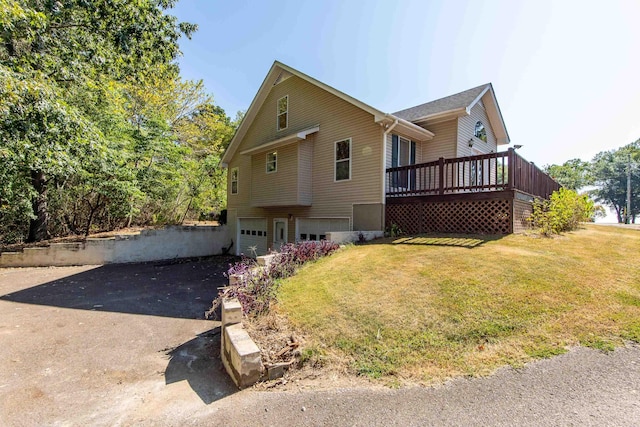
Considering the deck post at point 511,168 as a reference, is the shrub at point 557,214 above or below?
below

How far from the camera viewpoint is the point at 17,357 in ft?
13.6

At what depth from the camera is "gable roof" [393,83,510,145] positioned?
34.3 feet

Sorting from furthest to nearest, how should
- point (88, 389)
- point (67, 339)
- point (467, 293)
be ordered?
point (67, 339) < point (467, 293) < point (88, 389)

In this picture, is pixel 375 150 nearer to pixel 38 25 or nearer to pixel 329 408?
pixel 329 408

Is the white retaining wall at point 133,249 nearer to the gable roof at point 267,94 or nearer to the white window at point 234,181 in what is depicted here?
the white window at point 234,181

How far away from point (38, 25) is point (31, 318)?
23.7 ft

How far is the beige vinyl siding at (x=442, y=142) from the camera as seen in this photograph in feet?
35.1

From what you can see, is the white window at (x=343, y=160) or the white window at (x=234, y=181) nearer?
the white window at (x=343, y=160)

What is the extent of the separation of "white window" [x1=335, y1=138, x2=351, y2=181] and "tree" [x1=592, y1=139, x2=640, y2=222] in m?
48.3

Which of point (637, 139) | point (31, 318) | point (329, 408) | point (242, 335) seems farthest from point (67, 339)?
point (637, 139)

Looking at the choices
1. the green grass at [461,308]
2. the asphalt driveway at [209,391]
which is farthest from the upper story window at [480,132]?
the asphalt driveway at [209,391]

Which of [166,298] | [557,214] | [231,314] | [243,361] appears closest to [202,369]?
[231,314]

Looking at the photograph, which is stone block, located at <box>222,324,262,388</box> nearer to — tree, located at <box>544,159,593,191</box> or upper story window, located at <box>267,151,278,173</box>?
upper story window, located at <box>267,151,278,173</box>

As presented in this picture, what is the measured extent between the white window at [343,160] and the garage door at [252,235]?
5.19 m
